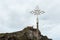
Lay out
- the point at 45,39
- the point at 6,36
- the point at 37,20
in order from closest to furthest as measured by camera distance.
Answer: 1. the point at 37,20
2. the point at 6,36
3. the point at 45,39

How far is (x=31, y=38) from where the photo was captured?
6063 inches

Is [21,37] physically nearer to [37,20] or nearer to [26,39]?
[26,39]

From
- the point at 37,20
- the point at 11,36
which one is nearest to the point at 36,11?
the point at 37,20

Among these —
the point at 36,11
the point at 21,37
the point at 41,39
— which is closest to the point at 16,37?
the point at 21,37

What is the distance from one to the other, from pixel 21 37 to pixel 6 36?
7.74 metres

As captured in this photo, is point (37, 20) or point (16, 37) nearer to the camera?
point (37, 20)

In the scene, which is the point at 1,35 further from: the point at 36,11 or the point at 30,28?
the point at 36,11

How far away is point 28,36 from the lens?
153875 mm

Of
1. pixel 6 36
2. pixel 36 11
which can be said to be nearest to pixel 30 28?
pixel 6 36

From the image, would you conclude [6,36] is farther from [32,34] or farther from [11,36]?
[32,34]

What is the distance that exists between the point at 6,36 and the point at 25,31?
33.4 ft

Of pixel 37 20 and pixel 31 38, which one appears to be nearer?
pixel 37 20

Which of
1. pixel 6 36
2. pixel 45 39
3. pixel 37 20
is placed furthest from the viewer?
pixel 45 39

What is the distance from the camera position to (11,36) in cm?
15250
